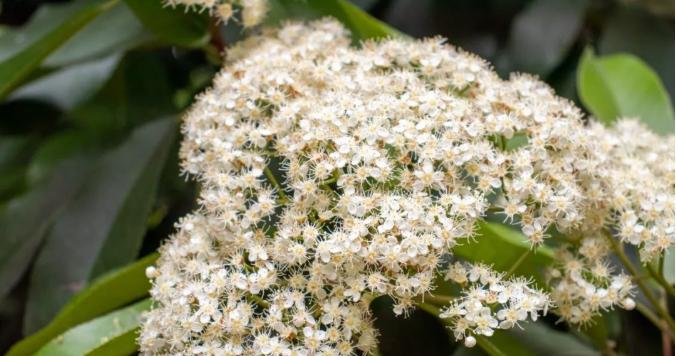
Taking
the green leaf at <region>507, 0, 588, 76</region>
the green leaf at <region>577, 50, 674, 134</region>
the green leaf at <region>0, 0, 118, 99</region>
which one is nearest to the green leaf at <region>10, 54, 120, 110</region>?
the green leaf at <region>0, 0, 118, 99</region>

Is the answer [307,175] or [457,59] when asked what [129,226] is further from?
[457,59]

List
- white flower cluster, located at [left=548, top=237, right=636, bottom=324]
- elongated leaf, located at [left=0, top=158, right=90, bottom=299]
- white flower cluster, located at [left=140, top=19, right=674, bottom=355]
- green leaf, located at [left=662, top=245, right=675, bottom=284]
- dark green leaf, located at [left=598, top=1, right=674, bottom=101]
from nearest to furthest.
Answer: white flower cluster, located at [left=140, top=19, right=674, bottom=355] → white flower cluster, located at [left=548, top=237, right=636, bottom=324] → green leaf, located at [left=662, top=245, right=675, bottom=284] → elongated leaf, located at [left=0, top=158, right=90, bottom=299] → dark green leaf, located at [left=598, top=1, right=674, bottom=101]

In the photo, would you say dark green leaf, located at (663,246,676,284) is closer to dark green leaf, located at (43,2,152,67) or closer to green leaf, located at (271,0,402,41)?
green leaf, located at (271,0,402,41)

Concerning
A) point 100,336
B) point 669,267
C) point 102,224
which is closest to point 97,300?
point 100,336

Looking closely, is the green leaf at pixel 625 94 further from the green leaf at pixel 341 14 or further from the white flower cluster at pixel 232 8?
the white flower cluster at pixel 232 8

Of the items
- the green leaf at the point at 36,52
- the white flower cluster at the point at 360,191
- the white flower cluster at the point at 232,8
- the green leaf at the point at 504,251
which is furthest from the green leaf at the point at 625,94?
the green leaf at the point at 36,52

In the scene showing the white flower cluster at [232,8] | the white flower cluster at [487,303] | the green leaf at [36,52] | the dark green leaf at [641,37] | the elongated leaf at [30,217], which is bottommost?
the elongated leaf at [30,217]

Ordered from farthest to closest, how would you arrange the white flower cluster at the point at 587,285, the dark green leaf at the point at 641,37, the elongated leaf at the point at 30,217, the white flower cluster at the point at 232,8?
the dark green leaf at the point at 641,37, the elongated leaf at the point at 30,217, the white flower cluster at the point at 232,8, the white flower cluster at the point at 587,285
